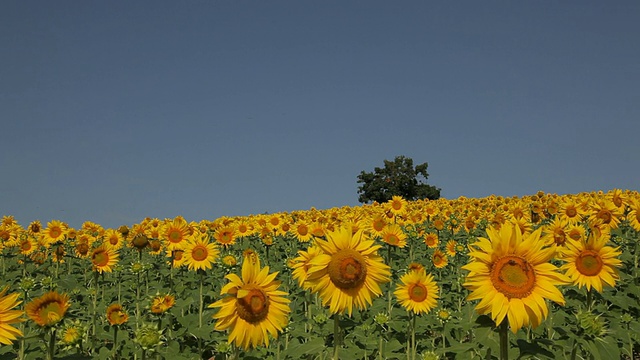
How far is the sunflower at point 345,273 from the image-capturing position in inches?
158

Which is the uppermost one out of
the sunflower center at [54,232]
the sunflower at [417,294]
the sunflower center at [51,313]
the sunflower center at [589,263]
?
the sunflower center at [54,232]

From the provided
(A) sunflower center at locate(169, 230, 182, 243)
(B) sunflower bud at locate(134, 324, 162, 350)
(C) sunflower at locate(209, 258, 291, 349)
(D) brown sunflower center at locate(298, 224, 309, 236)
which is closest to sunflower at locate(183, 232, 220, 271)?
(A) sunflower center at locate(169, 230, 182, 243)

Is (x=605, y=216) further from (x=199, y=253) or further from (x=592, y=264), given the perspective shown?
(x=199, y=253)

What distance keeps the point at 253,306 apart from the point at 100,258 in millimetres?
5694

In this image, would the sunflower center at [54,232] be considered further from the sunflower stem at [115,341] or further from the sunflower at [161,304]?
the sunflower at [161,304]

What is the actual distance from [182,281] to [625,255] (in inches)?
355

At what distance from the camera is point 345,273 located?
4.00 meters

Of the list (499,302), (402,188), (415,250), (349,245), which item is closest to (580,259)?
(499,302)

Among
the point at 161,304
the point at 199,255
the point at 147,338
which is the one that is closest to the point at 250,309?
the point at 147,338

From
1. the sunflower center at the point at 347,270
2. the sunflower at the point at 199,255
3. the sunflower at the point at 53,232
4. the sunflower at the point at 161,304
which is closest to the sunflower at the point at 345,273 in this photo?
the sunflower center at the point at 347,270

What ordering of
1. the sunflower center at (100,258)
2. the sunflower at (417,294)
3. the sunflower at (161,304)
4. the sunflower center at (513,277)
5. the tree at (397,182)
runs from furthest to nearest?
the tree at (397,182) < the sunflower center at (100,258) < the sunflower at (417,294) < the sunflower at (161,304) < the sunflower center at (513,277)

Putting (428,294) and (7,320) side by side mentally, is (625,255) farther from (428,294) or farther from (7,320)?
(7,320)

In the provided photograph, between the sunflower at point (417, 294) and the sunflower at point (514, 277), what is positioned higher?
the sunflower at point (417, 294)

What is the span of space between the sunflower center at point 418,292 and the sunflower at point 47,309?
14.8ft
